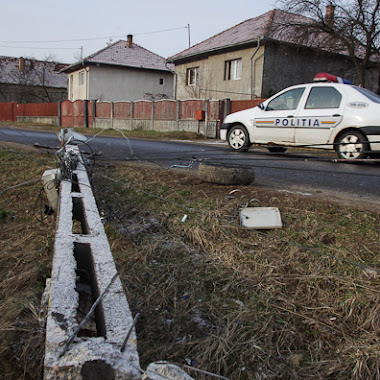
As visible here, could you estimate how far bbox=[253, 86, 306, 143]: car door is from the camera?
326 inches

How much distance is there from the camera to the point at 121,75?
3338 cm

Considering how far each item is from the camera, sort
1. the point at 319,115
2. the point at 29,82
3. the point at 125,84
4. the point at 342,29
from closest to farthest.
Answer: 1. the point at 319,115
2. the point at 342,29
3. the point at 125,84
4. the point at 29,82

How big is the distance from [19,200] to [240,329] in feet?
12.4

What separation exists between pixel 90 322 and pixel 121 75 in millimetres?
33548

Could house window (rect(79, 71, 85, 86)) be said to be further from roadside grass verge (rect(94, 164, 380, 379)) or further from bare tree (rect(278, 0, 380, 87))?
roadside grass verge (rect(94, 164, 380, 379))

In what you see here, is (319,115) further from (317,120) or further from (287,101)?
(287,101)

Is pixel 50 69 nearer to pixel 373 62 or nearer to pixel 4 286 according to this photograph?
pixel 373 62

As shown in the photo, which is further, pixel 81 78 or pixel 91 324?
pixel 81 78

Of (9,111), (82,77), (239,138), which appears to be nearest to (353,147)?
(239,138)

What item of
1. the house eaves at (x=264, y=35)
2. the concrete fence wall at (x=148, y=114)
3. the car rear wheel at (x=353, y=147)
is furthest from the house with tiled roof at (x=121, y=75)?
the car rear wheel at (x=353, y=147)

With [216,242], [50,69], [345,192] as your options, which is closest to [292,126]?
[345,192]

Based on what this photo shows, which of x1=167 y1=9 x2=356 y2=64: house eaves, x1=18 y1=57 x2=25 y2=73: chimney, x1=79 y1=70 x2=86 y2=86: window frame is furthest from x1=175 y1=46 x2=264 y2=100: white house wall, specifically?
x1=18 y1=57 x2=25 y2=73: chimney

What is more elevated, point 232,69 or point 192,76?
point 192,76

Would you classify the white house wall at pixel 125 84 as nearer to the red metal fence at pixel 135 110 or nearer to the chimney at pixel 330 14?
the red metal fence at pixel 135 110
